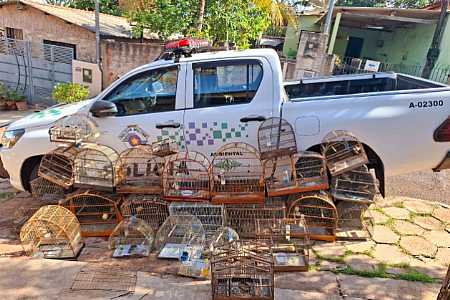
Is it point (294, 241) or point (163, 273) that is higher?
point (294, 241)

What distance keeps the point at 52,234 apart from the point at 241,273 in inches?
83.7

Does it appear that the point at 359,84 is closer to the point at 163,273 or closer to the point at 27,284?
the point at 163,273

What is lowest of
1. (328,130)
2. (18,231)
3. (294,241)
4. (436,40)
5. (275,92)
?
(18,231)

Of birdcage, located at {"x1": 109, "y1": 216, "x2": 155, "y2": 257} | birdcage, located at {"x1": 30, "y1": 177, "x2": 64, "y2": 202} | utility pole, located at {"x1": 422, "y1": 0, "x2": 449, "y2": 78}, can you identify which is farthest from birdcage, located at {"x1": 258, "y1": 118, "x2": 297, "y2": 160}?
utility pole, located at {"x1": 422, "y1": 0, "x2": 449, "y2": 78}

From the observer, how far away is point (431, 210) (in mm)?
4277

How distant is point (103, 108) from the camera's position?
3.76m

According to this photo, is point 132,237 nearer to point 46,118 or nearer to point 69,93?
point 46,118

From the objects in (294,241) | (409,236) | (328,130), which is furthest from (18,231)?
(409,236)

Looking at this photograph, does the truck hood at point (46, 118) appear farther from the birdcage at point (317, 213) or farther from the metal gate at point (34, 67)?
the metal gate at point (34, 67)

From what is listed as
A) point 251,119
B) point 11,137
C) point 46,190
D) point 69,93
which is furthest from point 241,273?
point 69,93

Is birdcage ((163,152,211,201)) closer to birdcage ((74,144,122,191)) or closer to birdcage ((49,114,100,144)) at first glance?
birdcage ((74,144,122,191))

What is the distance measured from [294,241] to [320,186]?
25.6 inches

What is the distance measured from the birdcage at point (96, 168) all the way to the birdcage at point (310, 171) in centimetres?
206

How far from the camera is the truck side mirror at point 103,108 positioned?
3.76m
